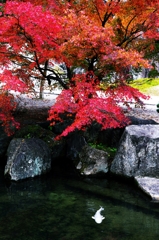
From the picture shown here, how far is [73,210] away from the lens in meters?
7.98

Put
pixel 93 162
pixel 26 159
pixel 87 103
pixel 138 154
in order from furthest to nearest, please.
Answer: pixel 93 162 < pixel 138 154 < pixel 26 159 < pixel 87 103

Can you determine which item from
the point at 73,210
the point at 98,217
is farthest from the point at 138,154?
the point at 98,217

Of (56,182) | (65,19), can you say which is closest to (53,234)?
(56,182)

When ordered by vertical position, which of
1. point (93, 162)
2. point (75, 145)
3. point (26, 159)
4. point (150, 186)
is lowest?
point (150, 186)

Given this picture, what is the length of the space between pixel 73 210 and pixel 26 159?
2774 mm

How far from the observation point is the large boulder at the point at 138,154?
33.1ft

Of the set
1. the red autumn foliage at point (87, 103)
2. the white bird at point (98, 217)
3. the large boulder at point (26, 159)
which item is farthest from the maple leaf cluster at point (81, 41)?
the white bird at point (98, 217)

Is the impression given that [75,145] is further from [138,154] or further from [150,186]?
[150,186]

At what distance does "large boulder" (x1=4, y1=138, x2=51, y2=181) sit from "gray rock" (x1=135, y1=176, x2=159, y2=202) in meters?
3.13

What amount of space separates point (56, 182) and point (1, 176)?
187cm

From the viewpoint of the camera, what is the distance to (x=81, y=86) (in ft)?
32.2

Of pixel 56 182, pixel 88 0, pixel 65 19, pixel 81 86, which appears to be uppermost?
pixel 88 0

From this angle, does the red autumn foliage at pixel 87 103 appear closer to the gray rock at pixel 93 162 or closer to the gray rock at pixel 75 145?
the gray rock at pixel 93 162

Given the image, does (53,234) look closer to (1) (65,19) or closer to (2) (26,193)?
(2) (26,193)
